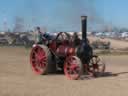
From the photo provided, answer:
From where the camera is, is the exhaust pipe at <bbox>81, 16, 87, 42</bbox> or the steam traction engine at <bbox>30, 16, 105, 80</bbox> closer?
the steam traction engine at <bbox>30, 16, 105, 80</bbox>

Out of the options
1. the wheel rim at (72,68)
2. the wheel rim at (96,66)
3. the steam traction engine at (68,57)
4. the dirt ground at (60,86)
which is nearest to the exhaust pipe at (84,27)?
the steam traction engine at (68,57)

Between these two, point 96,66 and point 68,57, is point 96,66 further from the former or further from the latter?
point 68,57

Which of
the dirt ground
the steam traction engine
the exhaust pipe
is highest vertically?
the exhaust pipe

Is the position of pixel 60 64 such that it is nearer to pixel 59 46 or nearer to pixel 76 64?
pixel 59 46

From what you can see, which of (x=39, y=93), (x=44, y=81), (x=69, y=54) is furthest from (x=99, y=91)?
(x=69, y=54)

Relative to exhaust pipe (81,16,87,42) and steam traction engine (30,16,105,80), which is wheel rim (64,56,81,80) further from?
exhaust pipe (81,16,87,42)

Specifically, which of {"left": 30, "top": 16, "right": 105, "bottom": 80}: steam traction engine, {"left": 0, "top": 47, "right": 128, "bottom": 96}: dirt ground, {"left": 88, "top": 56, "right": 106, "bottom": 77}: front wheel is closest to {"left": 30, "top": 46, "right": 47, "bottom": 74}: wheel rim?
{"left": 30, "top": 16, "right": 105, "bottom": 80}: steam traction engine

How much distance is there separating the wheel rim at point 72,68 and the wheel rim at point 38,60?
1.50m

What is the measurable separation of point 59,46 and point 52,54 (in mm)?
444

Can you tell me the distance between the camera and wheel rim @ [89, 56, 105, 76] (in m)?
16.8

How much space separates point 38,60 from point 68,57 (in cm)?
213

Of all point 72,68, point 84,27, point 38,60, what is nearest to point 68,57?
point 72,68

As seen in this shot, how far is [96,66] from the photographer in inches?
664

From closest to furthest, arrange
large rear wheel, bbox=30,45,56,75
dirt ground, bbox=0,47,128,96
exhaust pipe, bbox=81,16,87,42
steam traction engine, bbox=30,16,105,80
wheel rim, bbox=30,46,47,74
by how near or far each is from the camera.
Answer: dirt ground, bbox=0,47,128,96
steam traction engine, bbox=30,16,105,80
exhaust pipe, bbox=81,16,87,42
large rear wheel, bbox=30,45,56,75
wheel rim, bbox=30,46,47,74
